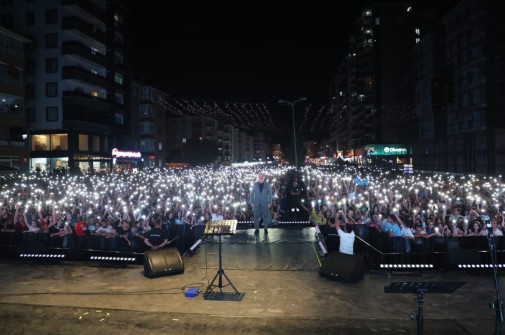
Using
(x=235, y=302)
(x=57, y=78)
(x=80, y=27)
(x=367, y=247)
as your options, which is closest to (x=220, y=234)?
(x=235, y=302)

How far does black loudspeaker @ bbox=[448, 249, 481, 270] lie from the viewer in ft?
38.5

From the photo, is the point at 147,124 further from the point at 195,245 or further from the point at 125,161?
the point at 195,245

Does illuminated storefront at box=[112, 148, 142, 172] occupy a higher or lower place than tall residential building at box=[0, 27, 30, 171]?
lower

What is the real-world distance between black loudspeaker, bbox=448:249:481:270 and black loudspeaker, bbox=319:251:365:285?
2.59 m

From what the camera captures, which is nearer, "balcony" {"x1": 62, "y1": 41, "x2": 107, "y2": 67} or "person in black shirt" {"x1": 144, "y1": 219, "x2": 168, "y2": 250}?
"person in black shirt" {"x1": 144, "y1": 219, "x2": 168, "y2": 250}

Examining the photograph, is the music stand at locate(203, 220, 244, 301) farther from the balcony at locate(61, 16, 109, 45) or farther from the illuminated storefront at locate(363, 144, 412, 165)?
the illuminated storefront at locate(363, 144, 412, 165)

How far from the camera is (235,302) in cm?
970

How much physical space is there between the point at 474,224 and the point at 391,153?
84.5 m

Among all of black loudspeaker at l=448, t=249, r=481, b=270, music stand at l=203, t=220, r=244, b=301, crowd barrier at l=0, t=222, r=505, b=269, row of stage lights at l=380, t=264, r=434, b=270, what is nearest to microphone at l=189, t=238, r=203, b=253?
crowd barrier at l=0, t=222, r=505, b=269

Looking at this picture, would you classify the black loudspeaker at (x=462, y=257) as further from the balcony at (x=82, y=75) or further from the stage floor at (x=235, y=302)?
the balcony at (x=82, y=75)

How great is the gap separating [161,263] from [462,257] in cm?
792

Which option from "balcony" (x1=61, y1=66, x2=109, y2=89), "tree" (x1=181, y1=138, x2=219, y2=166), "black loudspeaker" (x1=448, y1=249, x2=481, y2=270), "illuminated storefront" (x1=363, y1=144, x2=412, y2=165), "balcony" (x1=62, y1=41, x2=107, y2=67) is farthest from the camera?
"tree" (x1=181, y1=138, x2=219, y2=166)

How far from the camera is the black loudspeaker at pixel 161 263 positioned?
38.0 feet

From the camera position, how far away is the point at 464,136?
57344 mm
